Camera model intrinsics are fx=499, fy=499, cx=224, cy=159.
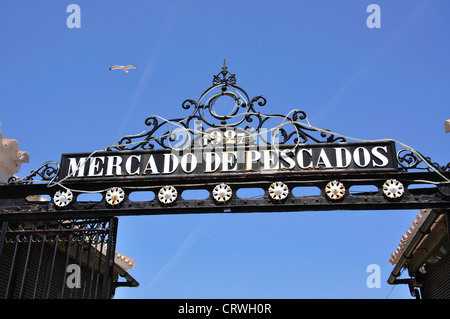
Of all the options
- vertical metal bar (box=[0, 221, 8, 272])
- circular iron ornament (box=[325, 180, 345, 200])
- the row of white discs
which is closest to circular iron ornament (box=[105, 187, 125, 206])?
the row of white discs

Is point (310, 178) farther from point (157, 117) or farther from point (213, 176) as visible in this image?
point (157, 117)

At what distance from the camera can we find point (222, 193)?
381 inches

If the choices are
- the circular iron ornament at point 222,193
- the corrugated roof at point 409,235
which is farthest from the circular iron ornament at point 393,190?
the circular iron ornament at point 222,193

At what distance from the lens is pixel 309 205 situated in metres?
9.46

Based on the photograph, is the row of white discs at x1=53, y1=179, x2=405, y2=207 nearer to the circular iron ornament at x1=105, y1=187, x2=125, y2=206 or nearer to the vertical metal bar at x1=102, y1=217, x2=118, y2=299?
the circular iron ornament at x1=105, y1=187, x2=125, y2=206

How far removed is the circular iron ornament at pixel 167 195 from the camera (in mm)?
9773

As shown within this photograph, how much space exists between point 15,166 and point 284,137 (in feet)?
21.5

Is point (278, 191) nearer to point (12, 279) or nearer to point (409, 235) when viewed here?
point (409, 235)

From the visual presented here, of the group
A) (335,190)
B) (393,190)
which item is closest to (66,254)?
(335,190)

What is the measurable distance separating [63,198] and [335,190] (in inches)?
213

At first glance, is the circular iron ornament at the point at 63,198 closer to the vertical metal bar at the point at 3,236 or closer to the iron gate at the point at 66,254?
the iron gate at the point at 66,254

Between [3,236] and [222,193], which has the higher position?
[222,193]

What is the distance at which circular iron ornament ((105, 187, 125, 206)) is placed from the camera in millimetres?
9875

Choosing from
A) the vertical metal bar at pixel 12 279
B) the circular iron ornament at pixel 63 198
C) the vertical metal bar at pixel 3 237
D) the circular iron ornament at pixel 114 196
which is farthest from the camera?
the circular iron ornament at pixel 63 198
